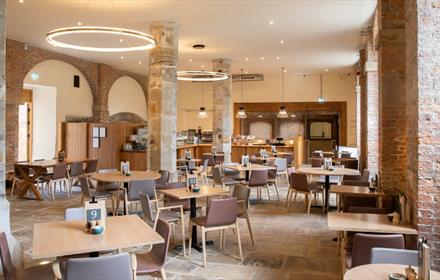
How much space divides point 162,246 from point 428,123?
8.73 ft

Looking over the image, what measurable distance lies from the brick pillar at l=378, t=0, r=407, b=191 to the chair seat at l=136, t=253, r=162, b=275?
3.70m

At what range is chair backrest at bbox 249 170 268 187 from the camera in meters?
8.34

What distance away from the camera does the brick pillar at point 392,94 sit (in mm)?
5707

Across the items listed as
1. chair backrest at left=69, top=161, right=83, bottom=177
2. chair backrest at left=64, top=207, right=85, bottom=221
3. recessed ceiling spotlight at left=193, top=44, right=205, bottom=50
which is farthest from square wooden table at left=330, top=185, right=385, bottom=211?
Answer: recessed ceiling spotlight at left=193, top=44, right=205, bottom=50

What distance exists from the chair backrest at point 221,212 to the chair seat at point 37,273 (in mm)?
1900

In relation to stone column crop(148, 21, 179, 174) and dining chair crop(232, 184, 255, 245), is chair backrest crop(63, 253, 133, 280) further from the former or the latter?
stone column crop(148, 21, 179, 174)

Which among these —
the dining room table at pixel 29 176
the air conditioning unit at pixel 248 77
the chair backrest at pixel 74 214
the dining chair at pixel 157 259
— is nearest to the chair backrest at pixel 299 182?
the dining chair at pixel 157 259

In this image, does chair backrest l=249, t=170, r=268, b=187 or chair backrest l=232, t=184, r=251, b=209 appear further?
chair backrest l=249, t=170, r=268, b=187

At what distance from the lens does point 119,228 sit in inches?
143

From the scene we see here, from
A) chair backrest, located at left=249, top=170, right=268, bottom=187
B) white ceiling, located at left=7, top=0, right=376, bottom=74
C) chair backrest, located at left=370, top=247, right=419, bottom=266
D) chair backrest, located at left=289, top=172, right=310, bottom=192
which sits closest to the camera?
chair backrest, located at left=370, top=247, right=419, bottom=266

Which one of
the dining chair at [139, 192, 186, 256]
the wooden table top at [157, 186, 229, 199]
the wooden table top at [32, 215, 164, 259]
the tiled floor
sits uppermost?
the wooden table top at [157, 186, 229, 199]

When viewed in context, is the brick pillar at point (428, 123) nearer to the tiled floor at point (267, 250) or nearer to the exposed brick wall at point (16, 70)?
the tiled floor at point (267, 250)

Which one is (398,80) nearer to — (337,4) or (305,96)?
(337,4)

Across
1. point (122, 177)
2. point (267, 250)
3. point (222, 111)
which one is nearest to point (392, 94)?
point (267, 250)
